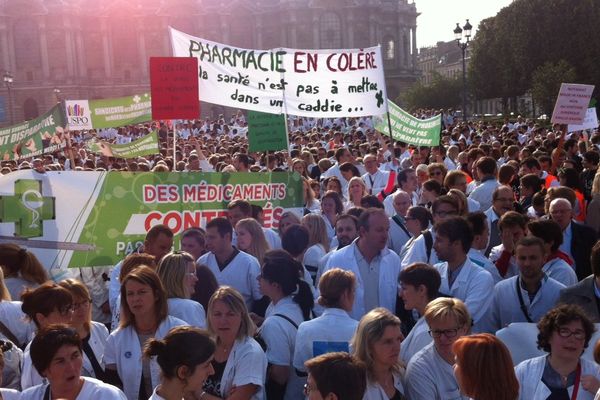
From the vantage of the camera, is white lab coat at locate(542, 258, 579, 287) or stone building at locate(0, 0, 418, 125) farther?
stone building at locate(0, 0, 418, 125)

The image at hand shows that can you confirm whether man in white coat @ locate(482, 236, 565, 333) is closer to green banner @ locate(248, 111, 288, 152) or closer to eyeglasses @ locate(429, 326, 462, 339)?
eyeglasses @ locate(429, 326, 462, 339)

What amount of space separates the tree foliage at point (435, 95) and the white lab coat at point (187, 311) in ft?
172

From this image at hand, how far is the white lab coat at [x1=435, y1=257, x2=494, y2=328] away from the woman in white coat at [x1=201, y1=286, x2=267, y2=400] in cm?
149

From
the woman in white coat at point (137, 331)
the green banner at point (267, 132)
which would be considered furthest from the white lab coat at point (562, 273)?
the green banner at point (267, 132)

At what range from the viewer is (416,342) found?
15.5 ft

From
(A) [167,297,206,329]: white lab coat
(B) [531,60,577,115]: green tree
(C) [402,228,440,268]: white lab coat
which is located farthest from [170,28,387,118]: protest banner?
(B) [531,60,577,115]: green tree

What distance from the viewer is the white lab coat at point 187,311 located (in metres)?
5.27

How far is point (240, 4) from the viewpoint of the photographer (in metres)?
77.9

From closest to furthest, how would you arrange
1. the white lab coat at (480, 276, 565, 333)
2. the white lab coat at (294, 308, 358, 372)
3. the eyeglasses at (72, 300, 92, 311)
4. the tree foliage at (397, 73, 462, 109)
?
1. the white lab coat at (294, 308, 358, 372)
2. the eyeglasses at (72, 300, 92, 311)
3. the white lab coat at (480, 276, 565, 333)
4. the tree foliage at (397, 73, 462, 109)

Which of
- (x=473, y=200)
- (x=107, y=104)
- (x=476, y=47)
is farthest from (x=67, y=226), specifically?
(x=476, y=47)

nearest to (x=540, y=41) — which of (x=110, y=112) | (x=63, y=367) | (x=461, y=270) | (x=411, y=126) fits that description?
(x=411, y=126)

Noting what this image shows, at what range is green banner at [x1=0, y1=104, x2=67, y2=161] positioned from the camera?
46.7 feet

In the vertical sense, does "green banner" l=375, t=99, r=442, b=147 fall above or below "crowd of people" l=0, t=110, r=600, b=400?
above

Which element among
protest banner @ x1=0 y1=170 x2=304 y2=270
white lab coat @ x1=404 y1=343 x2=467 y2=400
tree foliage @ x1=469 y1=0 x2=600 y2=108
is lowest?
white lab coat @ x1=404 y1=343 x2=467 y2=400
